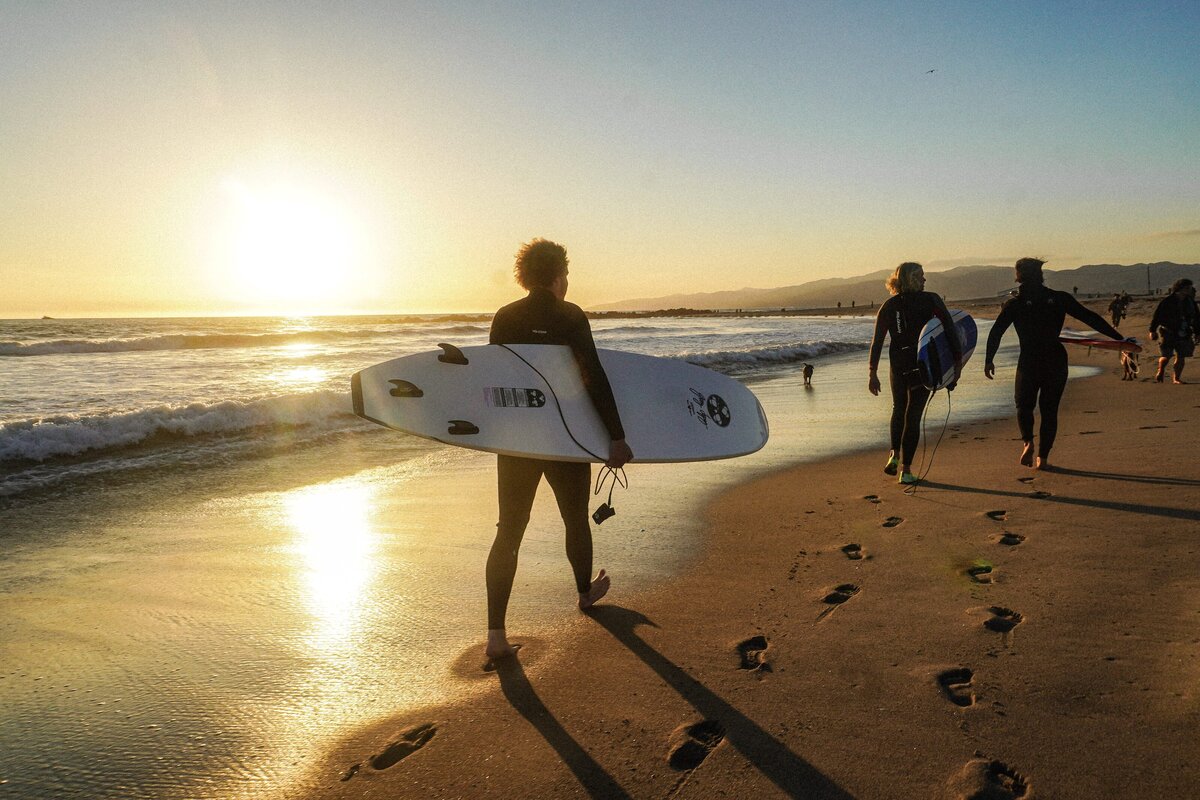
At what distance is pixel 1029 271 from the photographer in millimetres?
5824

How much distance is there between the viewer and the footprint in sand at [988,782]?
6.26ft

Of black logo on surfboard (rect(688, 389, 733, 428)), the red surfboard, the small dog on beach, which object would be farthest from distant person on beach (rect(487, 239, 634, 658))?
the small dog on beach

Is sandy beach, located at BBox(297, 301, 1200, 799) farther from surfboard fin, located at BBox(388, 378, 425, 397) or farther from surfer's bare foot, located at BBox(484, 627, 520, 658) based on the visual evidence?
surfboard fin, located at BBox(388, 378, 425, 397)

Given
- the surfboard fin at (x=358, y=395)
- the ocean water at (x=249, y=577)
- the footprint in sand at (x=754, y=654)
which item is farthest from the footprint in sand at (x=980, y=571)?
the surfboard fin at (x=358, y=395)

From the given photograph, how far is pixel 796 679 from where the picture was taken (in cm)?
258

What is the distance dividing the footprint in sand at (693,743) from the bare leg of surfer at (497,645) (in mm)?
888

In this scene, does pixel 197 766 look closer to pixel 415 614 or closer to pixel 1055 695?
pixel 415 614

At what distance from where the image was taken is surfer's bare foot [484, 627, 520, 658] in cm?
288

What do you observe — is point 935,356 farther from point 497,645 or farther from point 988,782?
point 497,645

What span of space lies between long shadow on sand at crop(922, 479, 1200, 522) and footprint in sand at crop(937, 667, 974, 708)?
2641 mm

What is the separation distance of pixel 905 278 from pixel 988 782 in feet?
14.5

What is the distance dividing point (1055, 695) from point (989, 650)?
0.34 metres

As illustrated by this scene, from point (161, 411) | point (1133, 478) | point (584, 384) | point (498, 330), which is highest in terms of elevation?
point (498, 330)

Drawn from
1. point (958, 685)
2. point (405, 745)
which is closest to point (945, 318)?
point (958, 685)
